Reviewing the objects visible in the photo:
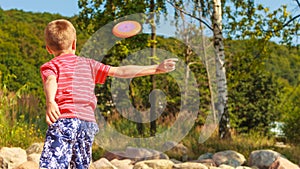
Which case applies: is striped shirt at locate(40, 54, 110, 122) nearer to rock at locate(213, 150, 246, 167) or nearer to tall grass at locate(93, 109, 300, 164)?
rock at locate(213, 150, 246, 167)

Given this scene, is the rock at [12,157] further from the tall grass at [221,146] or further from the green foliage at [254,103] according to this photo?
the green foliage at [254,103]

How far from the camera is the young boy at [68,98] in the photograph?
7.43 feet

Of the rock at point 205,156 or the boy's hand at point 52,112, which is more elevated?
the boy's hand at point 52,112

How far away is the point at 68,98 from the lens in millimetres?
2342

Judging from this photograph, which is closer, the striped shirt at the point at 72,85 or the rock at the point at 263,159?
the striped shirt at the point at 72,85

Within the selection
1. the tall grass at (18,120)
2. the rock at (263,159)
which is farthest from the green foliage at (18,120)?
the rock at (263,159)

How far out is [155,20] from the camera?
380 inches

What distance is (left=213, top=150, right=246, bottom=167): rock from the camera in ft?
21.5

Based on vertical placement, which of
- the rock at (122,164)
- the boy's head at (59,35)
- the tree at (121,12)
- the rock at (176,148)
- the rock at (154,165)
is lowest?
the rock at (122,164)

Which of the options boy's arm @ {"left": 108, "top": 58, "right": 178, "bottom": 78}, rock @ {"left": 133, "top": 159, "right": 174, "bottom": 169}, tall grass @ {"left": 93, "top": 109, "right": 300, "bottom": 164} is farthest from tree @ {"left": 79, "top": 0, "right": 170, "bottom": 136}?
boy's arm @ {"left": 108, "top": 58, "right": 178, "bottom": 78}

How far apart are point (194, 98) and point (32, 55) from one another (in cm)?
935

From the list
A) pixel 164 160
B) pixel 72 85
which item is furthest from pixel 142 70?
pixel 164 160

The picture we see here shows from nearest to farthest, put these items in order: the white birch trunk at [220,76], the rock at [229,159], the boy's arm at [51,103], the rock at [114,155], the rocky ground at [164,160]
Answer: the boy's arm at [51,103], the rocky ground at [164,160], the rock at [229,159], the rock at [114,155], the white birch trunk at [220,76]

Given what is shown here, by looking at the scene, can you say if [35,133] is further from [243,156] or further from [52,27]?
[52,27]
